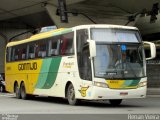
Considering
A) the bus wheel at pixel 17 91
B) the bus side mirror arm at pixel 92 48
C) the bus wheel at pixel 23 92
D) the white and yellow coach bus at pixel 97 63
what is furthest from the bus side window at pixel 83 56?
the bus wheel at pixel 17 91

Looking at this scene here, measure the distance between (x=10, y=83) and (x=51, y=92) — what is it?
672cm

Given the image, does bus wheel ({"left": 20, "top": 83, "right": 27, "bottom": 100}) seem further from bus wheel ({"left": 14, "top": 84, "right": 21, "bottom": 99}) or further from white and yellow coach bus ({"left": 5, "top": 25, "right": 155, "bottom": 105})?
white and yellow coach bus ({"left": 5, "top": 25, "right": 155, "bottom": 105})

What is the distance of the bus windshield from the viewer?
1838 centimetres

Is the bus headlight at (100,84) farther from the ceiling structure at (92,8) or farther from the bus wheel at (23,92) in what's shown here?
the ceiling structure at (92,8)

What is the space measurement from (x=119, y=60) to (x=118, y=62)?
0.33ft

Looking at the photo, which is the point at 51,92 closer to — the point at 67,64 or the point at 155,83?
the point at 67,64

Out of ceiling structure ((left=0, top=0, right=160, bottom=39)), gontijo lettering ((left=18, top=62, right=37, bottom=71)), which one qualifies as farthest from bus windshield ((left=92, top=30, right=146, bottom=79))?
ceiling structure ((left=0, top=0, right=160, bottom=39))

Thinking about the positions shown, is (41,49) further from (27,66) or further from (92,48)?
(92,48)

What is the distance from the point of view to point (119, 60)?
61.1 feet

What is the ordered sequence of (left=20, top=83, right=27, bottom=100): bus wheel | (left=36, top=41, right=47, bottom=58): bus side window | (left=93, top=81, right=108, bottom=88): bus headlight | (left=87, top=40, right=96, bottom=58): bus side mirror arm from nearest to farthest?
(left=87, top=40, right=96, bottom=58): bus side mirror arm < (left=93, top=81, right=108, bottom=88): bus headlight < (left=36, top=41, right=47, bottom=58): bus side window < (left=20, top=83, right=27, bottom=100): bus wheel

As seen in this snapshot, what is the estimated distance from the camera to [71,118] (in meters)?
14.3

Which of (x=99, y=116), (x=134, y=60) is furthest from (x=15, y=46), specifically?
(x=99, y=116)

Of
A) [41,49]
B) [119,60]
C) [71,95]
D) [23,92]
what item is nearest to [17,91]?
[23,92]

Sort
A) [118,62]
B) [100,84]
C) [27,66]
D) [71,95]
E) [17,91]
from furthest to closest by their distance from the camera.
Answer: [17,91] < [27,66] < [71,95] < [118,62] < [100,84]
